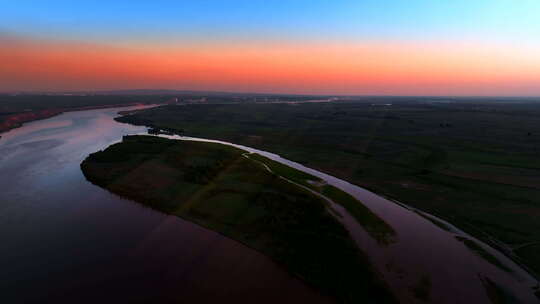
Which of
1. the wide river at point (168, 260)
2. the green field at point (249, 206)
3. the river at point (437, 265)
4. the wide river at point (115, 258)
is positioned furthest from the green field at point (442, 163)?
the wide river at point (115, 258)

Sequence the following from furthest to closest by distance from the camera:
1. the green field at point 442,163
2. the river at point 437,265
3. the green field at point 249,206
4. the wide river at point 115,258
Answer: the green field at point 442,163, the green field at point 249,206, the river at point 437,265, the wide river at point 115,258

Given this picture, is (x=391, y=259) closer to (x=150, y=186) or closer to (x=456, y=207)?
(x=456, y=207)

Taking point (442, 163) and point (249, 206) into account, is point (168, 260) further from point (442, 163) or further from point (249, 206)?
point (442, 163)

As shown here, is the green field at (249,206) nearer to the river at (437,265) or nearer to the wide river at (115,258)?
the wide river at (115,258)

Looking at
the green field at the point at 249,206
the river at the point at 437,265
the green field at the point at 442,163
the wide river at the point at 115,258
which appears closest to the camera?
the wide river at the point at 115,258

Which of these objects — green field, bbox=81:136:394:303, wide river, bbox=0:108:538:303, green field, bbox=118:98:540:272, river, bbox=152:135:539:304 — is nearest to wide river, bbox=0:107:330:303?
wide river, bbox=0:108:538:303

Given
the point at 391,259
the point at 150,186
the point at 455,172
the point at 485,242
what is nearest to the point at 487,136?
the point at 455,172
